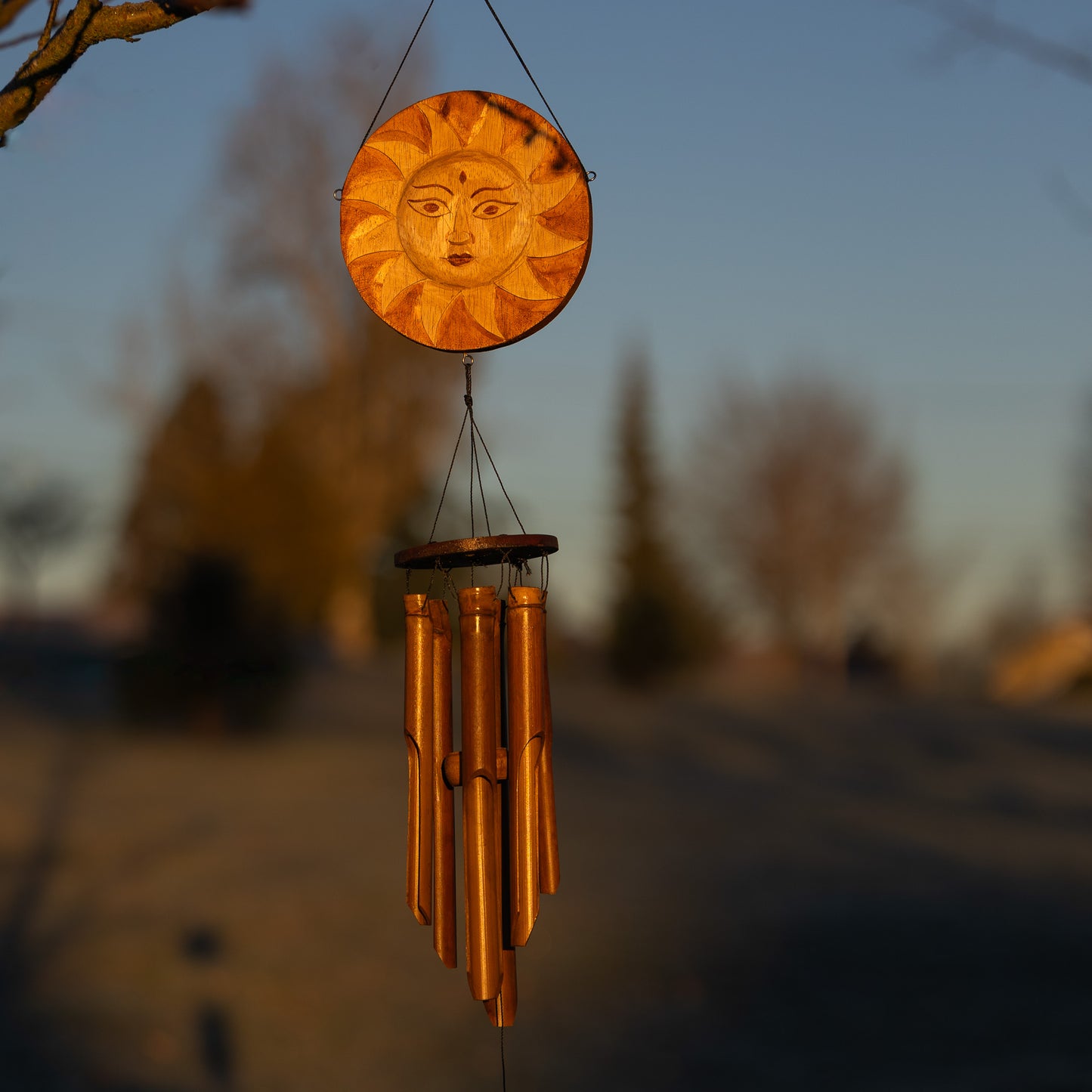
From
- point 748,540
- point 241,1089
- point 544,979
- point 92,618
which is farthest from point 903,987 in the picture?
point 92,618

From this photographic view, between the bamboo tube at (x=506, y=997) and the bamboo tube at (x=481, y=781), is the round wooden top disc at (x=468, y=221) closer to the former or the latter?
the bamboo tube at (x=481, y=781)

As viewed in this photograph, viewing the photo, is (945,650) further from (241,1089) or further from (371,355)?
(241,1089)

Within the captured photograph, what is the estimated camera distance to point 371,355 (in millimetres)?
21469

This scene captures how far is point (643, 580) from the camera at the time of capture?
2344cm

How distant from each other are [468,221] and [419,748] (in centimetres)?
123

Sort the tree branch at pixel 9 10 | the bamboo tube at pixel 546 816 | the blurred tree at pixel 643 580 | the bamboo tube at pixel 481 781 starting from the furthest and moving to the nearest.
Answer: the blurred tree at pixel 643 580, the bamboo tube at pixel 546 816, the bamboo tube at pixel 481 781, the tree branch at pixel 9 10

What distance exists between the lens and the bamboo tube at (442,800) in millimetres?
2910

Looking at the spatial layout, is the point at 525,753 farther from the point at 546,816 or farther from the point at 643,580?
the point at 643,580

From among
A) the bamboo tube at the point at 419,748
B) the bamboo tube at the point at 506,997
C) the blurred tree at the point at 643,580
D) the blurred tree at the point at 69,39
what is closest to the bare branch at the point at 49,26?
the blurred tree at the point at 69,39

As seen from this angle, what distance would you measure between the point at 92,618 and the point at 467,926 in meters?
38.4

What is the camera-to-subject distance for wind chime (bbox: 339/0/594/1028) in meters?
2.83

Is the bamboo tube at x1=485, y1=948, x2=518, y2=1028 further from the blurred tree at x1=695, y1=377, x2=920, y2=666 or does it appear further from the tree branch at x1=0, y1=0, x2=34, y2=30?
the blurred tree at x1=695, y1=377, x2=920, y2=666

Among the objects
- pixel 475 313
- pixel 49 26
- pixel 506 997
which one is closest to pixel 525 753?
pixel 506 997

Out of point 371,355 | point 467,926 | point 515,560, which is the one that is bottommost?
point 467,926
